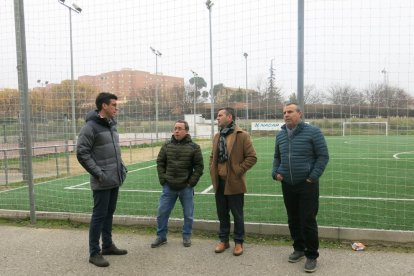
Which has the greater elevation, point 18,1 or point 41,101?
point 18,1

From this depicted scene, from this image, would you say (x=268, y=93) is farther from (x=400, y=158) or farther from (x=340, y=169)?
(x=400, y=158)

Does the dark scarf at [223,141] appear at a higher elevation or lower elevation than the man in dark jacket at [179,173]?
higher

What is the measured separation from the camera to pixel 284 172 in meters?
4.55

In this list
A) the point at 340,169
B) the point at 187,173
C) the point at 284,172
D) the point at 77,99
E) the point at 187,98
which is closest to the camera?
the point at 284,172

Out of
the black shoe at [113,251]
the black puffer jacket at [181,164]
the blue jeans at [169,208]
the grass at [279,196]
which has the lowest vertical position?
the grass at [279,196]

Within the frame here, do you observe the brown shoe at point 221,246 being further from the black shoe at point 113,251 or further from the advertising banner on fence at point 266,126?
the advertising banner on fence at point 266,126

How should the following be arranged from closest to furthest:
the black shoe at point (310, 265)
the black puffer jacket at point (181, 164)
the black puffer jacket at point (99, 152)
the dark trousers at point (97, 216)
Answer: the black shoe at point (310, 265), the black puffer jacket at point (99, 152), the dark trousers at point (97, 216), the black puffer jacket at point (181, 164)

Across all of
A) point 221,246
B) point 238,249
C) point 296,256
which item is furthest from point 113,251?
point 296,256

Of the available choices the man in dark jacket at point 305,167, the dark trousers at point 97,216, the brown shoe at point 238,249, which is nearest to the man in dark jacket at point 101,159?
the dark trousers at point 97,216

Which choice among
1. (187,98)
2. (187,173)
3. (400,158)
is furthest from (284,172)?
(400,158)

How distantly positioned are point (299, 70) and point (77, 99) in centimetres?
390

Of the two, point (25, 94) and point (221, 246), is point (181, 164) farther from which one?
point (25, 94)

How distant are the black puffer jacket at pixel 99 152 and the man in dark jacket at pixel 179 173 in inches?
26.0

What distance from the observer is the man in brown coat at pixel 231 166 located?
4809 millimetres
